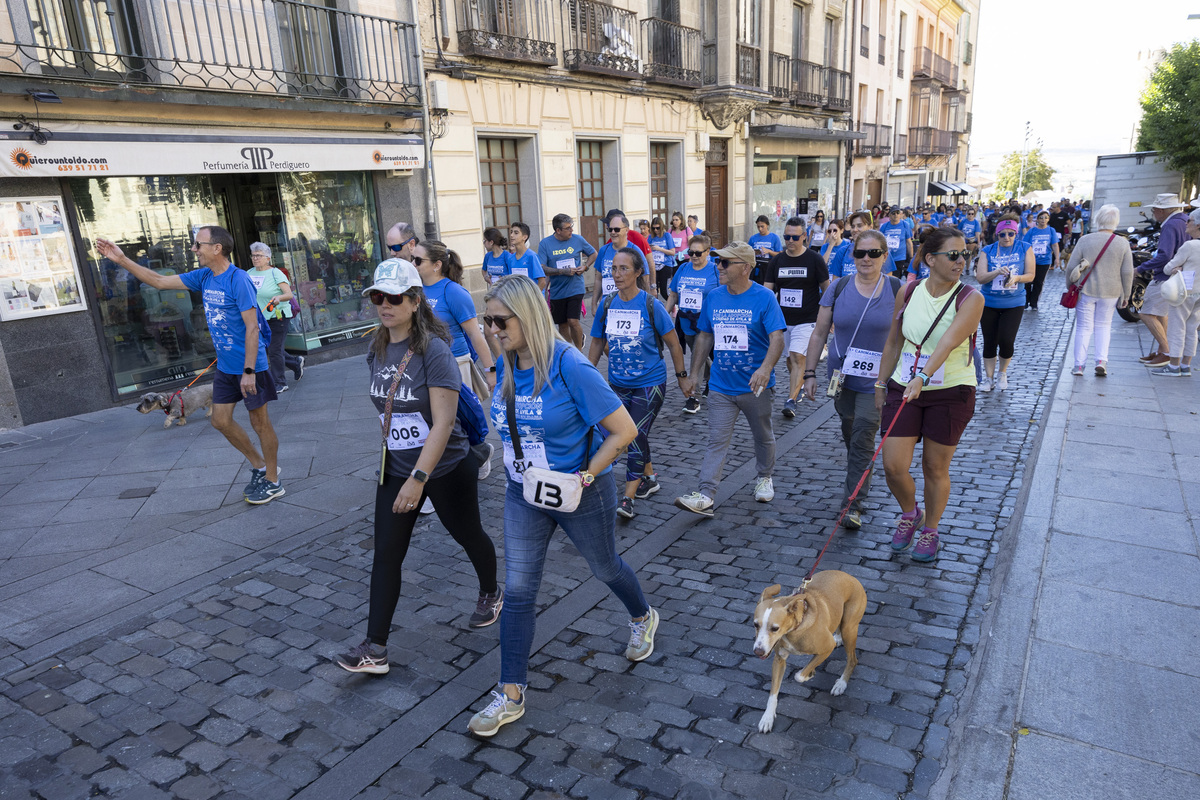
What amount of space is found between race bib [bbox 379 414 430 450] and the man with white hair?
887cm

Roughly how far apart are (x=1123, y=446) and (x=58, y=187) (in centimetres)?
1071

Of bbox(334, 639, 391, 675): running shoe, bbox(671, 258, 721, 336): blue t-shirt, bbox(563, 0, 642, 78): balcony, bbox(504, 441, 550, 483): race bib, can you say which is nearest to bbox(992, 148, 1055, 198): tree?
bbox(563, 0, 642, 78): balcony

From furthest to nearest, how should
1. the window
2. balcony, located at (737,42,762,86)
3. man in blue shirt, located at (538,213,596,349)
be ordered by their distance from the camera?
balcony, located at (737,42,762,86)
the window
man in blue shirt, located at (538,213,596,349)

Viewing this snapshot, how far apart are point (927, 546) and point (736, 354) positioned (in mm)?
1640

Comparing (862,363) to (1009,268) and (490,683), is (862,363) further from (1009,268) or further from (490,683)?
(1009,268)

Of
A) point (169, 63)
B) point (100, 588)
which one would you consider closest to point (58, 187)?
point (169, 63)

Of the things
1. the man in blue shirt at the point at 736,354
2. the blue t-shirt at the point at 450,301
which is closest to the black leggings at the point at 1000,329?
the man in blue shirt at the point at 736,354

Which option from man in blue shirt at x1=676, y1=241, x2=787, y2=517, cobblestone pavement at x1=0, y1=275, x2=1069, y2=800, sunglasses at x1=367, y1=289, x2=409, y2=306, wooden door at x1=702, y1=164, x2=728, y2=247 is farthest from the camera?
wooden door at x1=702, y1=164, x2=728, y2=247

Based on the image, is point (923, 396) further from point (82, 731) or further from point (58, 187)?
point (58, 187)

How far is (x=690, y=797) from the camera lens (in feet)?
8.93

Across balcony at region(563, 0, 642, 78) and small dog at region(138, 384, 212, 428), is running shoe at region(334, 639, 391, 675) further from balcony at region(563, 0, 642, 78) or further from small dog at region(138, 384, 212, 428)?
balcony at region(563, 0, 642, 78)

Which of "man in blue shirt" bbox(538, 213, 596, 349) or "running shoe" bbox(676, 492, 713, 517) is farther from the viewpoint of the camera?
"man in blue shirt" bbox(538, 213, 596, 349)

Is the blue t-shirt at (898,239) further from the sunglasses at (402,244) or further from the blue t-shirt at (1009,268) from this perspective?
the sunglasses at (402,244)

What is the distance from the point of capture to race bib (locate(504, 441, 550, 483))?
2992 millimetres
